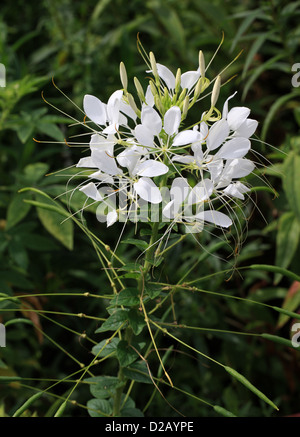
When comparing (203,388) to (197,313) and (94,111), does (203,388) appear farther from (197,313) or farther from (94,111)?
(94,111)

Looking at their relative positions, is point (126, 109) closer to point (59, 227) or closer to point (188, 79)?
point (188, 79)

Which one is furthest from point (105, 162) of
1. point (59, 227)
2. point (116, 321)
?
point (59, 227)

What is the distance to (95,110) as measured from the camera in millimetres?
740

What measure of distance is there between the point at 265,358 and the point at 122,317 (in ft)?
2.68

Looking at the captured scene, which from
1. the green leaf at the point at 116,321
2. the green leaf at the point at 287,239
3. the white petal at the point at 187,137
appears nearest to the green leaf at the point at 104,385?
the green leaf at the point at 116,321

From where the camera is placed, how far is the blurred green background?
1229mm

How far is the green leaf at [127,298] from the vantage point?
2.45 feet

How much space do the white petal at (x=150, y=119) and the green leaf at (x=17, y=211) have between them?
63 centimetres

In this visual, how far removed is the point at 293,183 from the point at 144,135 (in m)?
0.60

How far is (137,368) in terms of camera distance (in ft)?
2.77

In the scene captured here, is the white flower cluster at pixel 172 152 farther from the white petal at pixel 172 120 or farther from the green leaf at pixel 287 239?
the green leaf at pixel 287 239

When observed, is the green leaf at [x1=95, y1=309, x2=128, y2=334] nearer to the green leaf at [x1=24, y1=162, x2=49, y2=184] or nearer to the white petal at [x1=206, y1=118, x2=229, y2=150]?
the white petal at [x1=206, y1=118, x2=229, y2=150]

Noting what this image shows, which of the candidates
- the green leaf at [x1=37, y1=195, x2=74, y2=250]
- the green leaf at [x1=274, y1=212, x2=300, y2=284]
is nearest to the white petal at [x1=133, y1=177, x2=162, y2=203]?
the green leaf at [x1=37, y1=195, x2=74, y2=250]
